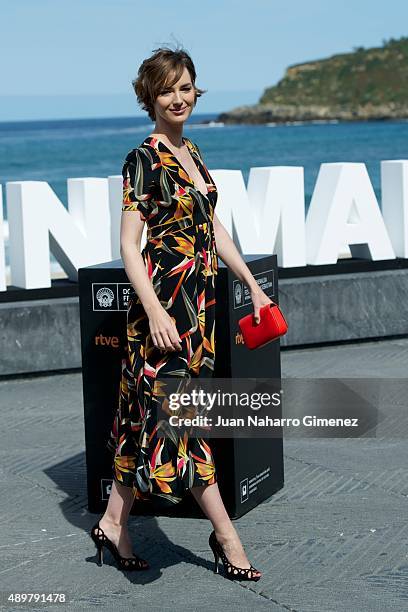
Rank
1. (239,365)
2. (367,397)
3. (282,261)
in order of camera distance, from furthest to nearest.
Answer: (282,261)
(367,397)
(239,365)

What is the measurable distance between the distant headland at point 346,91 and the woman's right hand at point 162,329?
533 feet

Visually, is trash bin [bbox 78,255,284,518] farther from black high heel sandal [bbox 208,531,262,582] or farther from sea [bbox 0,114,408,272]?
sea [bbox 0,114,408,272]

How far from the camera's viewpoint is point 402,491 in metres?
5.80

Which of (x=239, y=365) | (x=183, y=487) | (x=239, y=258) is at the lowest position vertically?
(x=183, y=487)

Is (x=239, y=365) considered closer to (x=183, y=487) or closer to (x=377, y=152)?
(x=183, y=487)

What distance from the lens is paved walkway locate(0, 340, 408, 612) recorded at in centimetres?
448

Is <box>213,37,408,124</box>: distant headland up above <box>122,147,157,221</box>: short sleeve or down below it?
above

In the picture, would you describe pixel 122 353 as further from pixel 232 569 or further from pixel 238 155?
pixel 238 155

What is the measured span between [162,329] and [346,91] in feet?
563

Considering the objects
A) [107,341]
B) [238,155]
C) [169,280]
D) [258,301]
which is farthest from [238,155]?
[169,280]

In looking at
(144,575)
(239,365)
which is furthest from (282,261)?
(144,575)

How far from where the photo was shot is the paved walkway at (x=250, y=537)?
14.7 feet

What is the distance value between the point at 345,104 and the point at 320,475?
545 ft

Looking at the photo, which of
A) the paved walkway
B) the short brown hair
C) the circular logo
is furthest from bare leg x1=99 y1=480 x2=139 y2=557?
the short brown hair
